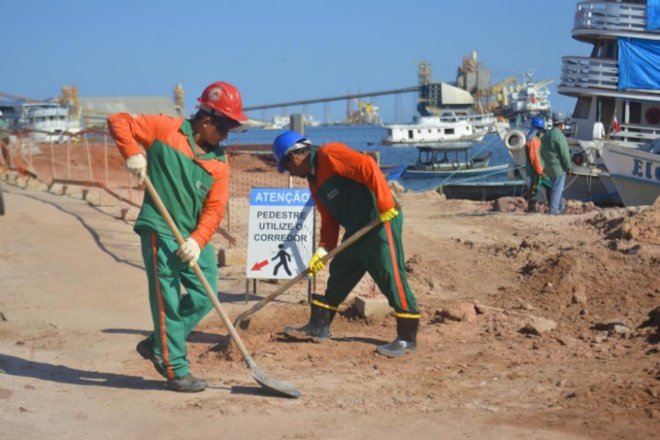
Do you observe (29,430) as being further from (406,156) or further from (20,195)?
(406,156)

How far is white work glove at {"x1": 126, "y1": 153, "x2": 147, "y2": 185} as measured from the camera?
5883mm

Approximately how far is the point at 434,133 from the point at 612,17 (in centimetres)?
4437

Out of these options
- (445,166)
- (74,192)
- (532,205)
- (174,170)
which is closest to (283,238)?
(174,170)

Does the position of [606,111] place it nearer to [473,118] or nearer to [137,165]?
[137,165]

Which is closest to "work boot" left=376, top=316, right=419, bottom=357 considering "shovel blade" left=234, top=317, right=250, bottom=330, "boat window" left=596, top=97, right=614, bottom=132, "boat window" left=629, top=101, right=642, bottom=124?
"shovel blade" left=234, top=317, right=250, bottom=330

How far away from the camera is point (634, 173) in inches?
835

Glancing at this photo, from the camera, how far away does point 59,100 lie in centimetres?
→ 6981

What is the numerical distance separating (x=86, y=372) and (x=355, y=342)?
2.04 metres

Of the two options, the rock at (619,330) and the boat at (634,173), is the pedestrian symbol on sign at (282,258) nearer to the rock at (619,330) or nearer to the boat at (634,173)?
the rock at (619,330)

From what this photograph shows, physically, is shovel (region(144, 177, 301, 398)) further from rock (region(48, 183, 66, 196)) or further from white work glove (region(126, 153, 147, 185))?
rock (region(48, 183, 66, 196))

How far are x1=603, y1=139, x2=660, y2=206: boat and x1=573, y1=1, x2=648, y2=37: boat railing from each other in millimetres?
5078

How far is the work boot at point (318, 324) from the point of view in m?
7.49

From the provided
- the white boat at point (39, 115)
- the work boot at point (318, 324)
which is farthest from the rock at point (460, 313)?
the white boat at point (39, 115)

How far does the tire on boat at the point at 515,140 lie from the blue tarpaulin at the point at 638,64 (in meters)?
3.12
